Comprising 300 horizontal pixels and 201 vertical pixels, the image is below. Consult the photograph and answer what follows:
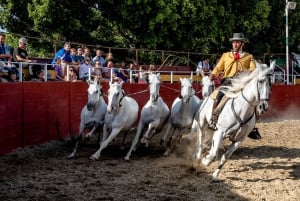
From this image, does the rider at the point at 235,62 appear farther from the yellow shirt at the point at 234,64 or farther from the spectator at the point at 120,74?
the spectator at the point at 120,74

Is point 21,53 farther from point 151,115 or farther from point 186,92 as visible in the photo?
point 186,92

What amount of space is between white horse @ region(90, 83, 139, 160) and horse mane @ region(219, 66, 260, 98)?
2160mm

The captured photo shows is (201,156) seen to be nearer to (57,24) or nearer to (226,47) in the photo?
(57,24)

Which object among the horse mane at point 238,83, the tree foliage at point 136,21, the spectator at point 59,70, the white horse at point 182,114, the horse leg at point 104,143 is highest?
the tree foliage at point 136,21

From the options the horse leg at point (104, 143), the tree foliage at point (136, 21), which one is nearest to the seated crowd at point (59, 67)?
the horse leg at point (104, 143)

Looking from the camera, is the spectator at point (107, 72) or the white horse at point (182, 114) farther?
the spectator at point (107, 72)

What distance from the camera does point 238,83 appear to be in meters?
9.05

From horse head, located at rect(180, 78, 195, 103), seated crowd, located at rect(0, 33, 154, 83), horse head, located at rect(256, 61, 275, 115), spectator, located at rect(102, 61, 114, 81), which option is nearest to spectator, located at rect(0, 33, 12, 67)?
seated crowd, located at rect(0, 33, 154, 83)

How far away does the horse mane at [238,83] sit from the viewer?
8844mm

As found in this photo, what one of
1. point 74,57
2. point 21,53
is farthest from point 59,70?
point 21,53

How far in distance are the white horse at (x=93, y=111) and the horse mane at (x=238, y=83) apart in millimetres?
2688

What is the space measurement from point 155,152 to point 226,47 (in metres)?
20.1

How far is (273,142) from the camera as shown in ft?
45.5

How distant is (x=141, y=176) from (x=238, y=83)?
2229 mm
